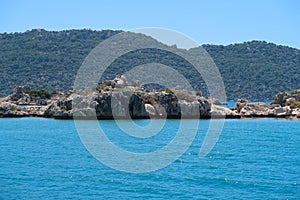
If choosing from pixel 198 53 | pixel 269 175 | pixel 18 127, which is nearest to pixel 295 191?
pixel 269 175

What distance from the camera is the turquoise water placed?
31.5 meters

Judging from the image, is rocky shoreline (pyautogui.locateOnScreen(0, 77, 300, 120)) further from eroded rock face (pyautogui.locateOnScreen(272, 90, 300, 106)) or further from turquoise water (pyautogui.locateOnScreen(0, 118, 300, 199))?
turquoise water (pyautogui.locateOnScreen(0, 118, 300, 199))

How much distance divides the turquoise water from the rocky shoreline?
25558 millimetres

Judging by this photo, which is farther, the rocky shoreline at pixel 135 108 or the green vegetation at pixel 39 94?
the green vegetation at pixel 39 94

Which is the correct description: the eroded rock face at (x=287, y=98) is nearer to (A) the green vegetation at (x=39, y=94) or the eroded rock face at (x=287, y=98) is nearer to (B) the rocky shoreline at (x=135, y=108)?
(B) the rocky shoreline at (x=135, y=108)

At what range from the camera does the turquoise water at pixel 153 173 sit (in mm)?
31453

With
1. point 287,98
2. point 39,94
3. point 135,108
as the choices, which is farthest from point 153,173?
point 39,94

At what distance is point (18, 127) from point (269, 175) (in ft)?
162

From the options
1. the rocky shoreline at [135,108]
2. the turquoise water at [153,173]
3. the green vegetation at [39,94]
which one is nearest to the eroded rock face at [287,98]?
the rocky shoreline at [135,108]

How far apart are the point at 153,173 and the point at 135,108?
167 ft

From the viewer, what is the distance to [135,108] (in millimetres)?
88750

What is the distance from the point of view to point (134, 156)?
46.8 metres

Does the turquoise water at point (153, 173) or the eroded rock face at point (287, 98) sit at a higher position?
the eroded rock face at point (287, 98)

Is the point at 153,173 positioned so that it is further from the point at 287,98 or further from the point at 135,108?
the point at 287,98
